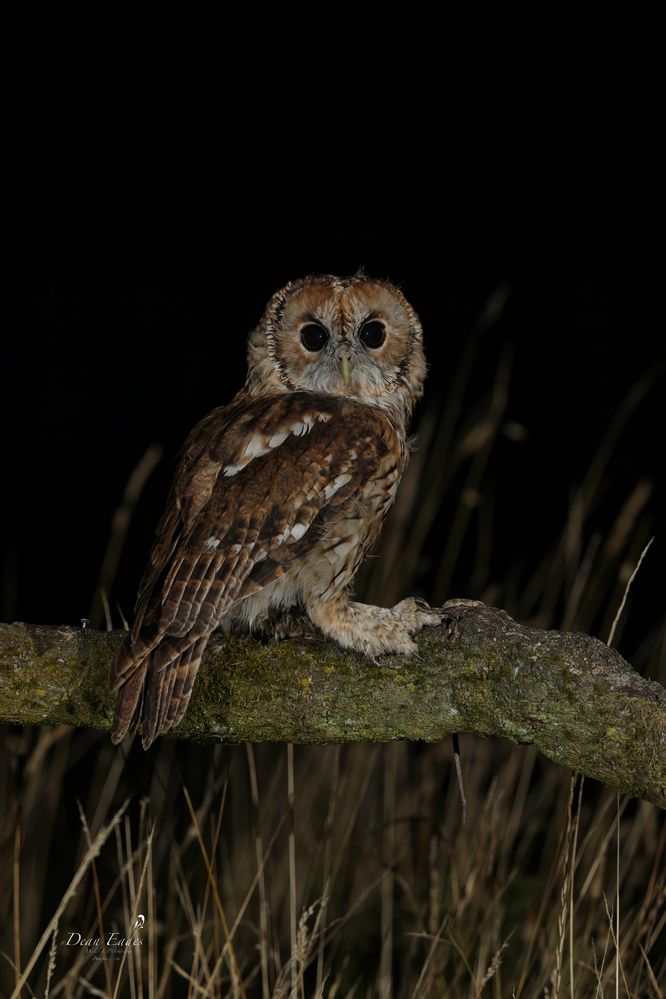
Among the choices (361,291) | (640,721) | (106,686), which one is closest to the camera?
(640,721)

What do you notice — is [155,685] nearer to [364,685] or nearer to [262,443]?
[364,685]

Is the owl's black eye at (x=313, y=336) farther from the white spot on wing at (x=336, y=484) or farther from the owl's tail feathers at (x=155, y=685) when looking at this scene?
the owl's tail feathers at (x=155, y=685)

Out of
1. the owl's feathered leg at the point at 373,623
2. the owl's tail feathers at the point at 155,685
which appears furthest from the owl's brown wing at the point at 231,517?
the owl's feathered leg at the point at 373,623

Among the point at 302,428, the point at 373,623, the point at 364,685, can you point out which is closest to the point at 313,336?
the point at 302,428

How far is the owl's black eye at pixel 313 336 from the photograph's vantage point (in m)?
2.00

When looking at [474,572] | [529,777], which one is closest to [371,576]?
[474,572]

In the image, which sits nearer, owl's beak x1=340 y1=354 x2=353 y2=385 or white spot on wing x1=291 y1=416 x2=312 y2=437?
white spot on wing x1=291 y1=416 x2=312 y2=437

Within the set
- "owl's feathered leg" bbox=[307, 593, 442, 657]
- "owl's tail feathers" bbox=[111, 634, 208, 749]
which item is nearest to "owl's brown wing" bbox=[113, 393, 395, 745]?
"owl's tail feathers" bbox=[111, 634, 208, 749]

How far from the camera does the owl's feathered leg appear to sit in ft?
5.64

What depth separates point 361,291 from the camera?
1975mm

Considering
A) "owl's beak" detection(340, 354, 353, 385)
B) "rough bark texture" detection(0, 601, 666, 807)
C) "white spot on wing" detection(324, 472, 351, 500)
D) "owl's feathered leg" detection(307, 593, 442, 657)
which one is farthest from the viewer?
"owl's beak" detection(340, 354, 353, 385)

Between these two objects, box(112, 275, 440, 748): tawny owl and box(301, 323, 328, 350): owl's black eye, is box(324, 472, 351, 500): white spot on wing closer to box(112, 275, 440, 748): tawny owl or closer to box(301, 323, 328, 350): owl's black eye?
box(112, 275, 440, 748): tawny owl

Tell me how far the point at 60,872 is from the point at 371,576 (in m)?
1.10

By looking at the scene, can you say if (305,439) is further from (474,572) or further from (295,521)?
(474,572)
